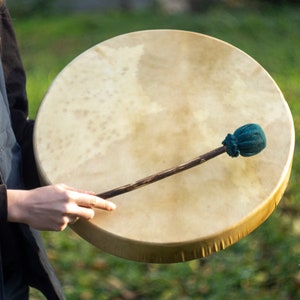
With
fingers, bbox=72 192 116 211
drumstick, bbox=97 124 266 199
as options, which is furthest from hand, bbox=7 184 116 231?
drumstick, bbox=97 124 266 199

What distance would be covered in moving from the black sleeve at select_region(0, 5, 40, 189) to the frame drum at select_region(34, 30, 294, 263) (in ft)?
0.35

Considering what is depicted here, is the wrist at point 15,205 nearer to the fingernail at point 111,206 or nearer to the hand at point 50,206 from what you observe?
the hand at point 50,206

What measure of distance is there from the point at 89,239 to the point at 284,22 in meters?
6.26

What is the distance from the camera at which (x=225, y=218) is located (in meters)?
1.76

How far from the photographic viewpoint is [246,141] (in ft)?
5.85

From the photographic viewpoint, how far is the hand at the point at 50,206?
5.40 feet

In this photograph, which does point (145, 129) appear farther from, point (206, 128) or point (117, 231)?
point (117, 231)

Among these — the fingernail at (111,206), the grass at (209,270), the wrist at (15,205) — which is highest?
the wrist at (15,205)

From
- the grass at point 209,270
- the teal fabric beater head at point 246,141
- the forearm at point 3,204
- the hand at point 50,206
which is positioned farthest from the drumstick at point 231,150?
the grass at point 209,270

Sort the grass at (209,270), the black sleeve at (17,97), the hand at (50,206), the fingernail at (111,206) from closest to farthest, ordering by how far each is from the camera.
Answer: the hand at (50,206), the fingernail at (111,206), the black sleeve at (17,97), the grass at (209,270)

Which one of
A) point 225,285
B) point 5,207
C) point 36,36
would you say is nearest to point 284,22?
point 36,36

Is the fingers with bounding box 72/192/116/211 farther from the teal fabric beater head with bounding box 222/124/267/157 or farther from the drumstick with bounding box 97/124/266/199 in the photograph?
the teal fabric beater head with bounding box 222/124/267/157

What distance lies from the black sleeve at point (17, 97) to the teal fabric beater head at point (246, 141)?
52cm

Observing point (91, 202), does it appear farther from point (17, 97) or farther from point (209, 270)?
point (209, 270)
